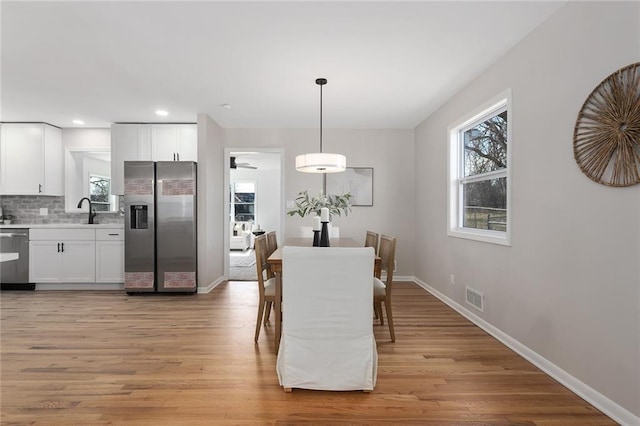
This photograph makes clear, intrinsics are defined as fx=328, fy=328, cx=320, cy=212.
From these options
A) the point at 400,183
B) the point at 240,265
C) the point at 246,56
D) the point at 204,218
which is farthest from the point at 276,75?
the point at 240,265

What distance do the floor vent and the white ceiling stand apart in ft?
6.81

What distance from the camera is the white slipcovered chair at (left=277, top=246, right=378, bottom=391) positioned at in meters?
1.86

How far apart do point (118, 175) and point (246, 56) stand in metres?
3.11

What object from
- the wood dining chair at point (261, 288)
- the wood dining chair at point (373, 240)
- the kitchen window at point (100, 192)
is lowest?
the wood dining chair at point (261, 288)

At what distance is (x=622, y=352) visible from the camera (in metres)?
1.68

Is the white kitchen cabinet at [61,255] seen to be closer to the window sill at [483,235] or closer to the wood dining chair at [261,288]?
the wood dining chair at [261,288]

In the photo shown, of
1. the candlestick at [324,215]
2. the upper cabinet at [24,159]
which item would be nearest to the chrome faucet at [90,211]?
the upper cabinet at [24,159]

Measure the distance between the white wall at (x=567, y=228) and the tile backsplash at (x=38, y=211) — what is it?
5.25 meters

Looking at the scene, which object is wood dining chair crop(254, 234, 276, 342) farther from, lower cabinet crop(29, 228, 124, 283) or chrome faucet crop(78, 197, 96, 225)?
chrome faucet crop(78, 197, 96, 225)

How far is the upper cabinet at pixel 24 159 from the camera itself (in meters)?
4.71

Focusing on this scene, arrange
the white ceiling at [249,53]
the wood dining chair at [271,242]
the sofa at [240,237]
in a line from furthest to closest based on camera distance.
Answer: the sofa at [240,237]
the wood dining chair at [271,242]
the white ceiling at [249,53]

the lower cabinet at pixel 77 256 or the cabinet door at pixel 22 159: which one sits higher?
the cabinet door at pixel 22 159

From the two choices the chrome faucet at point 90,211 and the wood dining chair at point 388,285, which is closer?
the wood dining chair at point 388,285

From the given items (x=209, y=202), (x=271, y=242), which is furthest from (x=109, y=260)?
(x=271, y=242)
